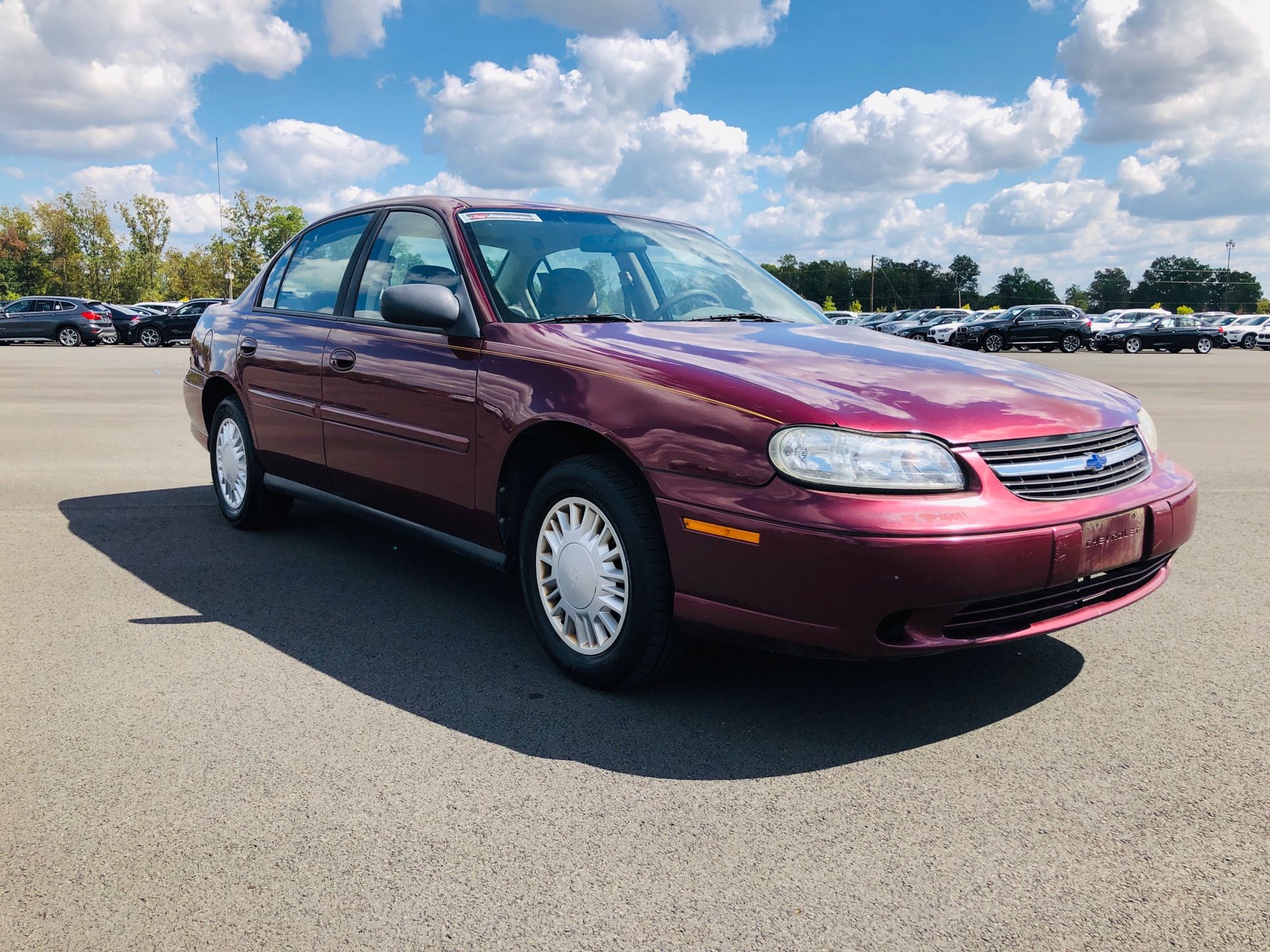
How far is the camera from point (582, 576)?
3.48 meters

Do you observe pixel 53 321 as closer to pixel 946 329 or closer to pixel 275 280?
pixel 946 329

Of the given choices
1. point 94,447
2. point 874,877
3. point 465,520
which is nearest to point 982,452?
point 874,877

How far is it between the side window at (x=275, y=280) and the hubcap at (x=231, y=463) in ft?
2.28

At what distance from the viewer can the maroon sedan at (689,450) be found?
2.91 metres

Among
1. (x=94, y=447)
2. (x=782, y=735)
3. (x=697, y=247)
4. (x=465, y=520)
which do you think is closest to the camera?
(x=782, y=735)

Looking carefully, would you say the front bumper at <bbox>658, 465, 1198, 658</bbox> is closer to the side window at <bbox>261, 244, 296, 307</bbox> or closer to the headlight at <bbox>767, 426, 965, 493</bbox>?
the headlight at <bbox>767, 426, 965, 493</bbox>

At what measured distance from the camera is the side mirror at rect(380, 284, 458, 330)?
3857mm

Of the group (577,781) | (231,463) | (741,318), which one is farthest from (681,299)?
(231,463)

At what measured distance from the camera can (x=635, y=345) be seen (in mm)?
3553

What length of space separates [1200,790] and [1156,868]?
0.50m

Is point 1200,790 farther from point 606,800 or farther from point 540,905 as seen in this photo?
point 540,905

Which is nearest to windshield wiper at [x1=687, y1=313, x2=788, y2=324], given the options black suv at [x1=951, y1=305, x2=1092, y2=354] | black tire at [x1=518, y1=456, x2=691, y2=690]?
black tire at [x1=518, y1=456, x2=691, y2=690]

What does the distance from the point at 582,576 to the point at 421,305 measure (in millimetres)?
1178

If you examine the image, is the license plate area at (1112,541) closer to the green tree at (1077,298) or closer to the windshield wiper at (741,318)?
the windshield wiper at (741,318)
